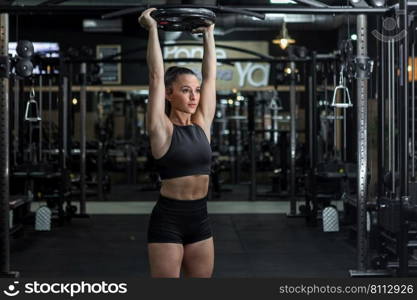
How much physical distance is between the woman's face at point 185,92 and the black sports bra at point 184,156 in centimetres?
8

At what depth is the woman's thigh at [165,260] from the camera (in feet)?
8.24

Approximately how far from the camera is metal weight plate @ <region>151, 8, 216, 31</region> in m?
2.72

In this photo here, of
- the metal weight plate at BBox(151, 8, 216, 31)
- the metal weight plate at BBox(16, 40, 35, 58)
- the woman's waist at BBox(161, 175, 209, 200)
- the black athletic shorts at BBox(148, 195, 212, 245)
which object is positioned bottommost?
the black athletic shorts at BBox(148, 195, 212, 245)

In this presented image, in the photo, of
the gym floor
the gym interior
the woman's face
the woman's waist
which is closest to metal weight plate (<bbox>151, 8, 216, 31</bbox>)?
the gym interior

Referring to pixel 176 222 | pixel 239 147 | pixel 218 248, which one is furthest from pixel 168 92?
pixel 239 147

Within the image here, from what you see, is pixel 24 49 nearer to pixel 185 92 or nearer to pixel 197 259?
pixel 185 92

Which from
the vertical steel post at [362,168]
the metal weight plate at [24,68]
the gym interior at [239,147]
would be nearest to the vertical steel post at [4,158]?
the gym interior at [239,147]

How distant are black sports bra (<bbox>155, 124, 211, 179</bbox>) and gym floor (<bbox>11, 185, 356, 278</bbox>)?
2.70 m

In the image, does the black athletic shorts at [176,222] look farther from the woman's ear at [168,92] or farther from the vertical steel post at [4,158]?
the vertical steel post at [4,158]

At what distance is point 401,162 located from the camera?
4.52m

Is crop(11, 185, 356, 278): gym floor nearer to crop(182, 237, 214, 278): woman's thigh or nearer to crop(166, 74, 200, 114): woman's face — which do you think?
crop(182, 237, 214, 278): woman's thigh

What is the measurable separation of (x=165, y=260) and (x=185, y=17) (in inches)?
38.4

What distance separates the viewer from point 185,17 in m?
2.78

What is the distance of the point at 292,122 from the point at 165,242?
661cm
